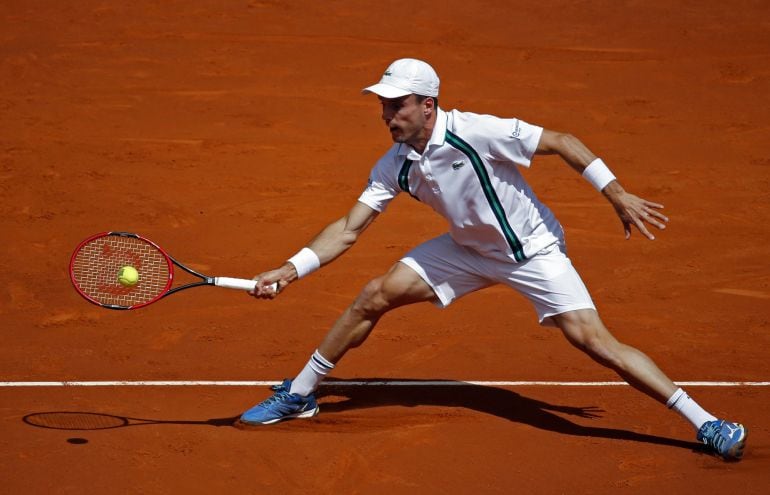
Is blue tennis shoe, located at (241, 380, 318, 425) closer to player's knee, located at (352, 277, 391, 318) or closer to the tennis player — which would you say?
the tennis player

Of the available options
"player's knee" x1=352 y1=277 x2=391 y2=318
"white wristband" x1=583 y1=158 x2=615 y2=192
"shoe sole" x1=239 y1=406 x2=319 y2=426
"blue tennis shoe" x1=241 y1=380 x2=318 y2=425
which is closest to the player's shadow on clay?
"shoe sole" x1=239 y1=406 x2=319 y2=426

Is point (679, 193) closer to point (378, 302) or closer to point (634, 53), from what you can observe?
point (634, 53)

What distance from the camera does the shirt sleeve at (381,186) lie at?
6.41 meters

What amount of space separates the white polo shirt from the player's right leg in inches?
15.7

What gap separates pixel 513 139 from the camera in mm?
6035

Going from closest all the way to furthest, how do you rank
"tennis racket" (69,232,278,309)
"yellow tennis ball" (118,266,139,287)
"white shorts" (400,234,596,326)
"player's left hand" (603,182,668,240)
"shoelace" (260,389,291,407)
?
"player's left hand" (603,182,668,240)
"white shorts" (400,234,596,326)
"yellow tennis ball" (118,266,139,287)
"shoelace" (260,389,291,407)
"tennis racket" (69,232,278,309)

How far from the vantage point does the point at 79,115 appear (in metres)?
12.1

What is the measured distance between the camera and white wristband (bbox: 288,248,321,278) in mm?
6320

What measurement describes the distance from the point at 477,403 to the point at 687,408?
1412 millimetres

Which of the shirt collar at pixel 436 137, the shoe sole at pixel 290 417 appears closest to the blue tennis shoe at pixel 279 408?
the shoe sole at pixel 290 417

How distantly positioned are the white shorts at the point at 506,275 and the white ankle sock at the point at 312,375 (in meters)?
0.76

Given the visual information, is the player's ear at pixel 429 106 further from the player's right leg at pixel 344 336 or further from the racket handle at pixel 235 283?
the racket handle at pixel 235 283

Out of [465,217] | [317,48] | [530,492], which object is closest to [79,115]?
[317,48]

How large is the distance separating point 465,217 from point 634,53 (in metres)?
8.28
